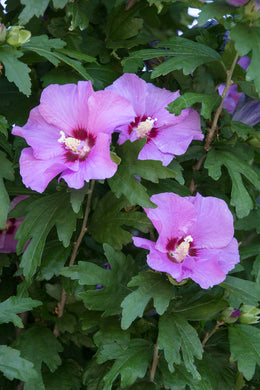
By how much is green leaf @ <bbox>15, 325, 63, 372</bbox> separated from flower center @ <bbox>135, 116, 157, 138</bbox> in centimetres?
48

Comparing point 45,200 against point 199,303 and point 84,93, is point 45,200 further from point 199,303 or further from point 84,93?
point 199,303

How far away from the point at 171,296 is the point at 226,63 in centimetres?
50

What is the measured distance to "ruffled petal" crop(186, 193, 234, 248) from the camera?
1.10 m

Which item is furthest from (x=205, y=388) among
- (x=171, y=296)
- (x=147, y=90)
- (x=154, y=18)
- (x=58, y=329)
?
(x=154, y=18)

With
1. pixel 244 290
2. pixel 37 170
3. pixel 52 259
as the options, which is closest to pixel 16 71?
pixel 37 170

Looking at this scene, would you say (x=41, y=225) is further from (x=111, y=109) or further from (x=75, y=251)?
(x=111, y=109)

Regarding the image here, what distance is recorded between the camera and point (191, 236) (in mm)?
1123

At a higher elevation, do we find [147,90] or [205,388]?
[147,90]

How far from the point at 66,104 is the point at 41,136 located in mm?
78

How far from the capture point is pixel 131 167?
3.45ft

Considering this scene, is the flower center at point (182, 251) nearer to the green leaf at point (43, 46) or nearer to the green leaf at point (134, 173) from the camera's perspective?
the green leaf at point (134, 173)

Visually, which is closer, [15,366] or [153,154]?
[15,366]

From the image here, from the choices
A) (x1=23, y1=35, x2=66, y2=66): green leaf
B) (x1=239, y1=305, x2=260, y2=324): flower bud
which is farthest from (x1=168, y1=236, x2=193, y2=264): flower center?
(x1=23, y1=35, x2=66, y2=66): green leaf

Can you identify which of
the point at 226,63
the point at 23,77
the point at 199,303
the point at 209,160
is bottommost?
the point at 199,303
